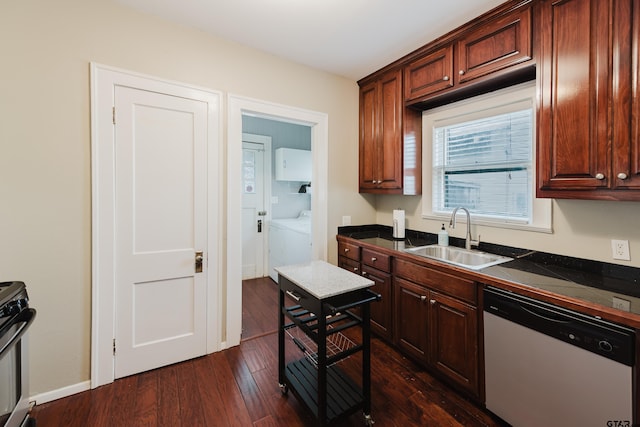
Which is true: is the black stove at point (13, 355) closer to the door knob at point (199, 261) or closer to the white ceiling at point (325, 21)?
the door knob at point (199, 261)

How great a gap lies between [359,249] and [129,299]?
76.6 inches

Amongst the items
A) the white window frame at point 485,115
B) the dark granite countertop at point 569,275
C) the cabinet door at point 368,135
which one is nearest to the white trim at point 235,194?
the cabinet door at point 368,135

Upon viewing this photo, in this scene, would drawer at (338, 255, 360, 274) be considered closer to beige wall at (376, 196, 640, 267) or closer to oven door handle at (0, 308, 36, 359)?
beige wall at (376, 196, 640, 267)

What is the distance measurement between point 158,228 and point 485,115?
279 centimetres

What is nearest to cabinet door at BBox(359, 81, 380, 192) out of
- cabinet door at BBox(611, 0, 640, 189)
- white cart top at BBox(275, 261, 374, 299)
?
white cart top at BBox(275, 261, 374, 299)

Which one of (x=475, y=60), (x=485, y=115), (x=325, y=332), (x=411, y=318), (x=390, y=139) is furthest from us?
(x=390, y=139)

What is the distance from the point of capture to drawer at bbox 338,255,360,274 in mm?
2753

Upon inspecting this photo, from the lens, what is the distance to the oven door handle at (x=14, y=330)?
1.08 meters

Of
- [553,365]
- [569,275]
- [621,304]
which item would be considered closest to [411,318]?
[553,365]

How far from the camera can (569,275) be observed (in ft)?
5.34

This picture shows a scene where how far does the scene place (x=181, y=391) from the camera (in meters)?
1.88

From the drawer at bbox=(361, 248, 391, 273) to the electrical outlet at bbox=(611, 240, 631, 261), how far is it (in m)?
1.37

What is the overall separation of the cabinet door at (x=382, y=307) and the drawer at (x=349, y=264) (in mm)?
165

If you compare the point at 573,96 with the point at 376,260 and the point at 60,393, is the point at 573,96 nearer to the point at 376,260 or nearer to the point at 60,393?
the point at 376,260
